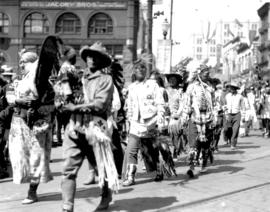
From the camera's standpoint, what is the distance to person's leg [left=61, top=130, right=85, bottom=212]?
15.9ft

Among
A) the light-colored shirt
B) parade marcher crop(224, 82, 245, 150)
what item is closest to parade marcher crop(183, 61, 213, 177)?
parade marcher crop(224, 82, 245, 150)

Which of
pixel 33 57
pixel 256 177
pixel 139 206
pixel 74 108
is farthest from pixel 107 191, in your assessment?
pixel 256 177

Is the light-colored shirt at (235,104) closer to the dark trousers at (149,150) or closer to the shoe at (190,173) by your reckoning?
the shoe at (190,173)

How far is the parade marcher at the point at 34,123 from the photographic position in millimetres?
5676

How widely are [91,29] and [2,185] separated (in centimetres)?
3903

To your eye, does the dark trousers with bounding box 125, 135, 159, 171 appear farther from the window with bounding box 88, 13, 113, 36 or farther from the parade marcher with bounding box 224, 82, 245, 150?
the window with bounding box 88, 13, 113, 36

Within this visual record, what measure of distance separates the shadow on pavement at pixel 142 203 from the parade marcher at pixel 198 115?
168 cm

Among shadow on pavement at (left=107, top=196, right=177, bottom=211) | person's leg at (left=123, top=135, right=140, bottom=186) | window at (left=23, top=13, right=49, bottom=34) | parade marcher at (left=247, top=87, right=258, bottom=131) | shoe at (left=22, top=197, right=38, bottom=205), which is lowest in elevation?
shadow on pavement at (left=107, top=196, right=177, bottom=211)

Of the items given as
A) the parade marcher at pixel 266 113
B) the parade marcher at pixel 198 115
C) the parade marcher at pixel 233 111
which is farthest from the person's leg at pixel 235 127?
the parade marcher at pixel 198 115

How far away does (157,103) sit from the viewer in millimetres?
7090

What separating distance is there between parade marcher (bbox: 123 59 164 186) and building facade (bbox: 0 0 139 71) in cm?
3742

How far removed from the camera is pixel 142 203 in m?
5.86

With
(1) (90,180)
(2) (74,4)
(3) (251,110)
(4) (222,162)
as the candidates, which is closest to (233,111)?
(4) (222,162)

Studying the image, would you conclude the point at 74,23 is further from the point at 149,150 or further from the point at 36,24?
the point at 149,150
